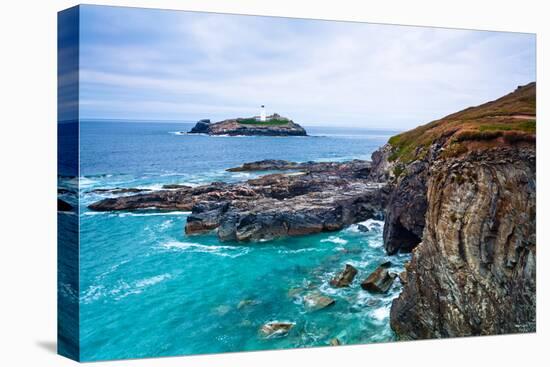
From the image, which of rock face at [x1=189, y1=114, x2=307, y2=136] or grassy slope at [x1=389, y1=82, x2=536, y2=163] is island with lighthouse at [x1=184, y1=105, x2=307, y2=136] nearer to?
rock face at [x1=189, y1=114, x2=307, y2=136]

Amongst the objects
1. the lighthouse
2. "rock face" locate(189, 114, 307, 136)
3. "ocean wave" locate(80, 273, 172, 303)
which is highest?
the lighthouse

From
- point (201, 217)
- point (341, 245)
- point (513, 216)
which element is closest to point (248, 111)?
point (201, 217)

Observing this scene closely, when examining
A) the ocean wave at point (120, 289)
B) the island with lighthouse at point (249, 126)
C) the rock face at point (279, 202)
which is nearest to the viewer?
the ocean wave at point (120, 289)

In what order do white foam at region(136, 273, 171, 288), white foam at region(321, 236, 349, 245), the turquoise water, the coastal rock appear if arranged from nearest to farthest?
the turquoise water, white foam at region(136, 273, 171, 288), the coastal rock, white foam at region(321, 236, 349, 245)

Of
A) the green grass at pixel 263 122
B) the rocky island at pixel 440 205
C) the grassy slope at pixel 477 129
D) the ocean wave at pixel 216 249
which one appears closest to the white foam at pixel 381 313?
the rocky island at pixel 440 205

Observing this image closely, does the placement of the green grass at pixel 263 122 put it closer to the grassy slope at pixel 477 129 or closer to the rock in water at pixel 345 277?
the grassy slope at pixel 477 129

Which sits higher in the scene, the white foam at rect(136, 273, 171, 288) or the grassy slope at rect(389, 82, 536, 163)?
the grassy slope at rect(389, 82, 536, 163)

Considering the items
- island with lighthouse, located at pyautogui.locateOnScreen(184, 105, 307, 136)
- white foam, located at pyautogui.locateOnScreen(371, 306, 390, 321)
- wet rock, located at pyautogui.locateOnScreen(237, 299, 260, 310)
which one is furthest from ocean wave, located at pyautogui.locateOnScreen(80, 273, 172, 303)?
white foam, located at pyautogui.locateOnScreen(371, 306, 390, 321)
